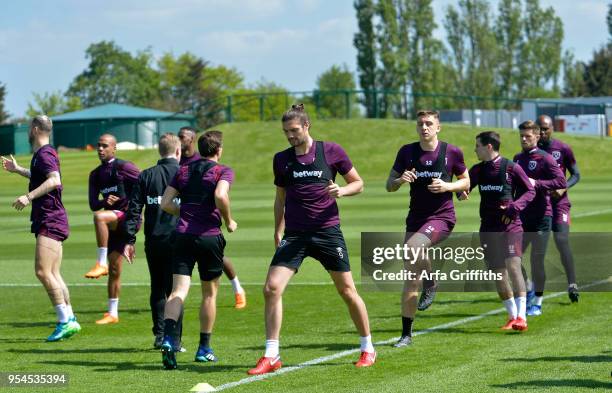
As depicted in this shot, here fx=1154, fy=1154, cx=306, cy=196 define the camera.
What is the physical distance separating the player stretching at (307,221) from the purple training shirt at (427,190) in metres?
1.43

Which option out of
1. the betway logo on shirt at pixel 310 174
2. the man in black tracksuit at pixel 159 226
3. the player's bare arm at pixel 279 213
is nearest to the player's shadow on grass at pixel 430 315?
the man in black tracksuit at pixel 159 226

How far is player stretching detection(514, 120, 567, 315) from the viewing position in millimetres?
13047

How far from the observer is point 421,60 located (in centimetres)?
9312

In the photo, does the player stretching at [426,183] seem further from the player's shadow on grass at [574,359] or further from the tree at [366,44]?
the tree at [366,44]

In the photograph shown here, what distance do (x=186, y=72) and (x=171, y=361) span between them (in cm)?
12218

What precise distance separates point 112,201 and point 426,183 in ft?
13.0

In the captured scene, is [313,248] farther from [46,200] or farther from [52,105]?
[52,105]

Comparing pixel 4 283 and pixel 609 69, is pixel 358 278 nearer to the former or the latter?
pixel 4 283

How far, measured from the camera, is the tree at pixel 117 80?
13238 cm

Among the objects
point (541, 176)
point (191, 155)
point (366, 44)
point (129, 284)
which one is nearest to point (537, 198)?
point (541, 176)

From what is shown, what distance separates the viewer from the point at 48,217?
11.6 metres

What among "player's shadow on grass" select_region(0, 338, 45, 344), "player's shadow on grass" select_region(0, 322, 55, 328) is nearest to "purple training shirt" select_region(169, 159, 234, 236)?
"player's shadow on grass" select_region(0, 338, 45, 344)

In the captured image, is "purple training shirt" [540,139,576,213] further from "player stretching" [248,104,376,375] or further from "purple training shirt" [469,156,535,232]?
"player stretching" [248,104,376,375]

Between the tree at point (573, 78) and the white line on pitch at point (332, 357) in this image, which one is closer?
the white line on pitch at point (332, 357)
